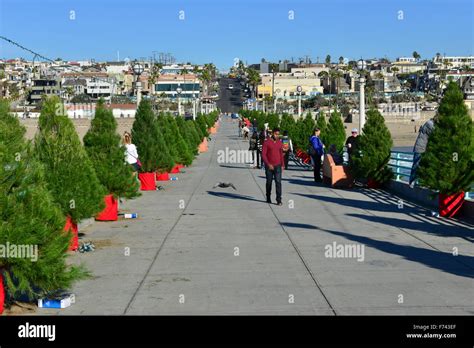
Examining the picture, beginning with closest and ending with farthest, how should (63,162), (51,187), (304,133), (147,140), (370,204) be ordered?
(51,187)
(63,162)
(370,204)
(147,140)
(304,133)

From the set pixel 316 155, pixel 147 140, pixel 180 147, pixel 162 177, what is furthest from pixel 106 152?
pixel 180 147

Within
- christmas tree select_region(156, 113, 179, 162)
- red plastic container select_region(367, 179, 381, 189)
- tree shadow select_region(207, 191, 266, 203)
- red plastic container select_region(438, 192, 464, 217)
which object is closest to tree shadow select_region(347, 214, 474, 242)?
red plastic container select_region(438, 192, 464, 217)

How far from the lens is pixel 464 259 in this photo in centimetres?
1173

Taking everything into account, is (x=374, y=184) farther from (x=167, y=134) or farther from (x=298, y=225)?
(x=167, y=134)

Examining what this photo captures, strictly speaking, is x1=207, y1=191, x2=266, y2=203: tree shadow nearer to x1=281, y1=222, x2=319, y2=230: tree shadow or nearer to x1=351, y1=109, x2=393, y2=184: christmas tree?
x1=351, y1=109, x2=393, y2=184: christmas tree

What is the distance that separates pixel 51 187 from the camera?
40.3ft

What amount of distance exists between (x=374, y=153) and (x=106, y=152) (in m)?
8.82

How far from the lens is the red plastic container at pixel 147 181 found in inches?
921

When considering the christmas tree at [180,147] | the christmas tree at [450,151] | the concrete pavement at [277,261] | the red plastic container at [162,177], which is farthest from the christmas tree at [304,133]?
the christmas tree at [450,151]

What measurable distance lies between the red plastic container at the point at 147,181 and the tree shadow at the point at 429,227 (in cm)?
820

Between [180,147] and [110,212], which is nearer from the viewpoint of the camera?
[110,212]

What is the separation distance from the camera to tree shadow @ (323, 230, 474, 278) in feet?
36.0
